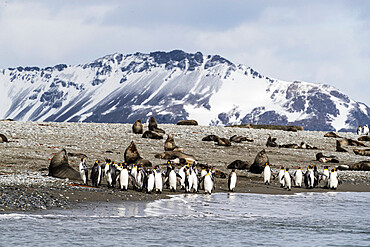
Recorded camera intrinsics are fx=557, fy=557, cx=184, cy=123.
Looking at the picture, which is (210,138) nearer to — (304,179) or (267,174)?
(267,174)

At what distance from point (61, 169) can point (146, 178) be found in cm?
337

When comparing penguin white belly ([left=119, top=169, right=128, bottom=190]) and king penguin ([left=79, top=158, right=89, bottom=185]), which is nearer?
penguin white belly ([left=119, top=169, right=128, bottom=190])

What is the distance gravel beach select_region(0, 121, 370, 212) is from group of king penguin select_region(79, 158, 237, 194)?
468mm

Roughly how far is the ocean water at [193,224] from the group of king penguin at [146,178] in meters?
1.59

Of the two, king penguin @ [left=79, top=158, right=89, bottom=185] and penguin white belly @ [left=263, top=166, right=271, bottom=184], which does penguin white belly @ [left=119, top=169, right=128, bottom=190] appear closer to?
king penguin @ [left=79, top=158, right=89, bottom=185]

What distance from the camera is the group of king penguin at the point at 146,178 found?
20562mm

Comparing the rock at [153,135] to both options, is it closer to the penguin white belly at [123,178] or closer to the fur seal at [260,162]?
the fur seal at [260,162]

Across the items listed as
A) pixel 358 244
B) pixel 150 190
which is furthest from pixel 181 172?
pixel 358 244

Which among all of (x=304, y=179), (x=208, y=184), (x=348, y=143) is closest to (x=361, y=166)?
(x=304, y=179)

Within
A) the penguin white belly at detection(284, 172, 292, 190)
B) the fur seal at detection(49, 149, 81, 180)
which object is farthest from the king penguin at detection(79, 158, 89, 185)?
the penguin white belly at detection(284, 172, 292, 190)

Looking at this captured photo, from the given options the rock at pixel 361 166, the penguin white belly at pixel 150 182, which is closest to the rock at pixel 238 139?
the rock at pixel 361 166

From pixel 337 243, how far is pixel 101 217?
19.9ft

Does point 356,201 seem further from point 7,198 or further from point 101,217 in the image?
point 7,198

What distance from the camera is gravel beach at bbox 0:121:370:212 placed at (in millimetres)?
17531
